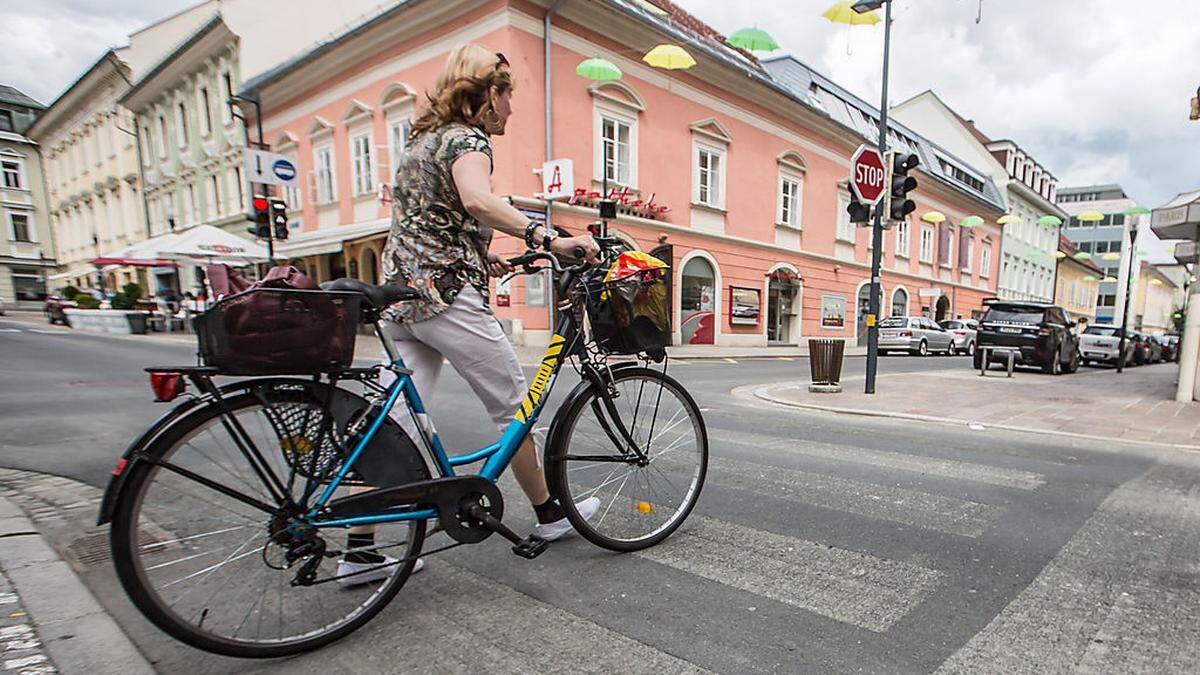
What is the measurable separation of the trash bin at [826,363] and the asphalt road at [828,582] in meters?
3.84

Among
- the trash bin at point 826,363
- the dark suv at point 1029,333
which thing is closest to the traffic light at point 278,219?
the trash bin at point 826,363

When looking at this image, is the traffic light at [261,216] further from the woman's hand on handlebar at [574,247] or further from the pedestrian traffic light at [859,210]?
the woman's hand on handlebar at [574,247]

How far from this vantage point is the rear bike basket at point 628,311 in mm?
2279

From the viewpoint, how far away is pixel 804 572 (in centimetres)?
236

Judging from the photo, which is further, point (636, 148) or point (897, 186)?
point (636, 148)

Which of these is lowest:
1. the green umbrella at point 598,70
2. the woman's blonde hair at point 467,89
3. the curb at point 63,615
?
the curb at point 63,615

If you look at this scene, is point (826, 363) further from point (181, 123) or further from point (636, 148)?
point (181, 123)

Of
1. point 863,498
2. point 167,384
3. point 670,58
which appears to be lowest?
point 863,498

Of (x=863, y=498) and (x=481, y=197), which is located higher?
(x=481, y=197)

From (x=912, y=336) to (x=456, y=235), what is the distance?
22.8m

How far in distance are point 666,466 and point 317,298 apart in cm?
178

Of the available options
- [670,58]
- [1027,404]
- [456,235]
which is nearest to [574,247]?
[456,235]

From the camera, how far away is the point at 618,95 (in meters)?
16.2

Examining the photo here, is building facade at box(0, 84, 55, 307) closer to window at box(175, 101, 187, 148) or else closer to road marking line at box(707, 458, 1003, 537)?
window at box(175, 101, 187, 148)
